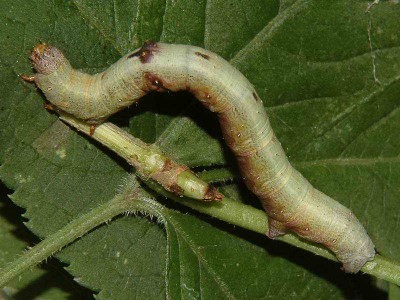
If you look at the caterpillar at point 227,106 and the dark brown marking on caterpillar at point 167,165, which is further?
the dark brown marking on caterpillar at point 167,165

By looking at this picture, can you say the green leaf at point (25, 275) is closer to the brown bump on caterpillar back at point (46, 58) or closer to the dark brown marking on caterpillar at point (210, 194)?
the brown bump on caterpillar back at point (46, 58)

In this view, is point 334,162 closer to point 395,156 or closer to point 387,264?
point 395,156

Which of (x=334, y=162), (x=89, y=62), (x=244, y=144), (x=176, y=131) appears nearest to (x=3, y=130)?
(x=89, y=62)

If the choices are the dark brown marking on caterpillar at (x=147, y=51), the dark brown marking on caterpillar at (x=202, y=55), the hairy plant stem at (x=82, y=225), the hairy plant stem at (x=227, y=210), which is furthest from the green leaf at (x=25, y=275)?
the dark brown marking on caterpillar at (x=202, y=55)

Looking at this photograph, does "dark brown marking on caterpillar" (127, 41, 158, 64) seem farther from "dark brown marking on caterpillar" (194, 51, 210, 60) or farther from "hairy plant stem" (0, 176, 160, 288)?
"hairy plant stem" (0, 176, 160, 288)

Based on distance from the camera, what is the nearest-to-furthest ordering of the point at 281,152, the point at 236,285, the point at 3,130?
the point at 3,130
the point at 281,152
the point at 236,285

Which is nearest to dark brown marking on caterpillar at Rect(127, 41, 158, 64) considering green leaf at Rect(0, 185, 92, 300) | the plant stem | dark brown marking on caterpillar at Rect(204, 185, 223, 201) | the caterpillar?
the caterpillar
